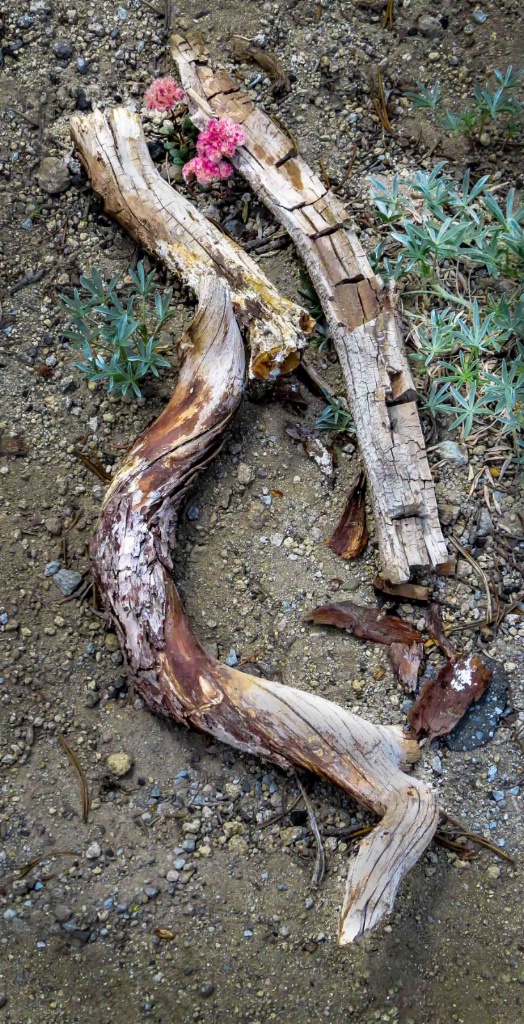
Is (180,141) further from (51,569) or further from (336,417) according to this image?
(51,569)

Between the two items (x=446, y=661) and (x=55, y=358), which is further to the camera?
(x=55, y=358)

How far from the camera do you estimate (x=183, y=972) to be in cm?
267

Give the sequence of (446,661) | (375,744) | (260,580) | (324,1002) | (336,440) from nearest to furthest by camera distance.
A: 1. (324,1002)
2. (375,744)
3. (446,661)
4. (260,580)
5. (336,440)

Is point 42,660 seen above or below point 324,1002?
above

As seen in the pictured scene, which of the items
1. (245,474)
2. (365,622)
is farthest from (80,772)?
(245,474)

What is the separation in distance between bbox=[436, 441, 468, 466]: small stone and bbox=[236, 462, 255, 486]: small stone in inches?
31.9

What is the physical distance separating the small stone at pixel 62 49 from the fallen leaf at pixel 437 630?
3.32 meters

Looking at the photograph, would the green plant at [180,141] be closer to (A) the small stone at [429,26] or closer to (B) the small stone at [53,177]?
(B) the small stone at [53,177]

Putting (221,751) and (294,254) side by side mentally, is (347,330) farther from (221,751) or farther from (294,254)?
(221,751)

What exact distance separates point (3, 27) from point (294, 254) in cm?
199

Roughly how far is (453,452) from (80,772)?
1.97 metres

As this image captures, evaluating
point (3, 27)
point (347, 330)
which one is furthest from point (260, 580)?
point (3, 27)

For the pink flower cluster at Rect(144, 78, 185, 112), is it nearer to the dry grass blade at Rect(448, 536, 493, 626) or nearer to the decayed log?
the decayed log

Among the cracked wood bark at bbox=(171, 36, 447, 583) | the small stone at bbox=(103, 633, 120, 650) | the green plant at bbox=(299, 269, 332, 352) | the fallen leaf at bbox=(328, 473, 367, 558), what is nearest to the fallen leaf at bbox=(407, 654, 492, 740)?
the cracked wood bark at bbox=(171, 36, 447, 583)
